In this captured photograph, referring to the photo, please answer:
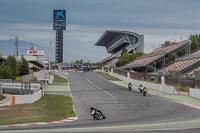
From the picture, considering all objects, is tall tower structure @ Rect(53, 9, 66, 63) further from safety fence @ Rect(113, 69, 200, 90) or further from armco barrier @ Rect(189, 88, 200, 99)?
armco barrier @ Rect(189, 88, 200, 99)

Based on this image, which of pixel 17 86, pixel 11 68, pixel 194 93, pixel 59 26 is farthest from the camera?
pixel 59 26

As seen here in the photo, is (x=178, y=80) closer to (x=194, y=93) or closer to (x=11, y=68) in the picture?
(x=194, y=93)

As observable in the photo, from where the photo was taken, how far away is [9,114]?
22859 mm

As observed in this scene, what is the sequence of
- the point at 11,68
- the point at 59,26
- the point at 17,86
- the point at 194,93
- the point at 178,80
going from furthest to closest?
the point at 59,26
the point at 11,68
the point at 17,86
the point at 178,80
the point at 194,93

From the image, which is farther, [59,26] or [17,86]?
[59,26]

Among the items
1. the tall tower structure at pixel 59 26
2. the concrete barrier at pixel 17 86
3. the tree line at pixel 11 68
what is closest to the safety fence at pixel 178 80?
the concrete barrier at pixel 17 86

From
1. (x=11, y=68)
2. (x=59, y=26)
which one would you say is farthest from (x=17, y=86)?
(x=59, y=26)

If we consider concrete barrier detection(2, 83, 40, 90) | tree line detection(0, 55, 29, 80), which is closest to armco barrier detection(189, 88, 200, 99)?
concrete barrier detection(2, 83, 40, 90)

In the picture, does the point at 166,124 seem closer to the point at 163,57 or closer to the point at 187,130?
the point at 187,130

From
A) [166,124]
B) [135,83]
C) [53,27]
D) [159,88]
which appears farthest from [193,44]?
[53,27]

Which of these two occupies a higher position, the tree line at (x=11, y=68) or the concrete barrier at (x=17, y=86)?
the tree line at (x=11, y=68)

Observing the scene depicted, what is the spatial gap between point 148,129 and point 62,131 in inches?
172

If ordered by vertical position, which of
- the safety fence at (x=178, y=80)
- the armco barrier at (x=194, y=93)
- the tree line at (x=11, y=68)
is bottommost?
the armco barrier at (x=194, y=93)

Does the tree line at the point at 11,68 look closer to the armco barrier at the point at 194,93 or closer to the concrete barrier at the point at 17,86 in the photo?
the concrete barrier at the point at 17,86
